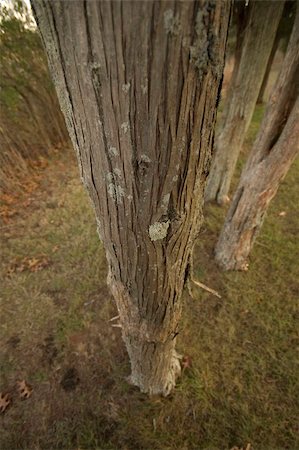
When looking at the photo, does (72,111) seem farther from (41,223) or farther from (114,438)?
(41,223)

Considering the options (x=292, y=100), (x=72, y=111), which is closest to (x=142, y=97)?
(x=72, y=111)

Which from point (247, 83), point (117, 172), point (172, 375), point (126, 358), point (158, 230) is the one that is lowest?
point (126, 358)

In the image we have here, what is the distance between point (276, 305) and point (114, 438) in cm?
221

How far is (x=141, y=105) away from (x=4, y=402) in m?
3.06

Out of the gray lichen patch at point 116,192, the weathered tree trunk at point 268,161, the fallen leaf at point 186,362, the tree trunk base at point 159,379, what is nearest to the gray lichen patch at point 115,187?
the gray lichen patch at point 116,192

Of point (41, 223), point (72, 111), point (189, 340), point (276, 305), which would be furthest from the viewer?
point (41, 223)

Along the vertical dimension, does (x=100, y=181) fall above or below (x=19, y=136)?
above

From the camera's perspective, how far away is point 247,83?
3172 mm

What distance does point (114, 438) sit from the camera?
2258mm

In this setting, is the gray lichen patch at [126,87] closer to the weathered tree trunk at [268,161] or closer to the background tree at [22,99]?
the weathered tree trunk at [268,161]

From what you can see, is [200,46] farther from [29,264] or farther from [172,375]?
[29,264]

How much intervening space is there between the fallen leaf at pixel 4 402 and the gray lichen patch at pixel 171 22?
10.5 feet

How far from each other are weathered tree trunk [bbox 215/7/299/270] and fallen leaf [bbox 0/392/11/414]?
285cm

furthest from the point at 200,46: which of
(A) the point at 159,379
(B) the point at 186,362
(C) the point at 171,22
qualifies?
(B) the point at 186,362
